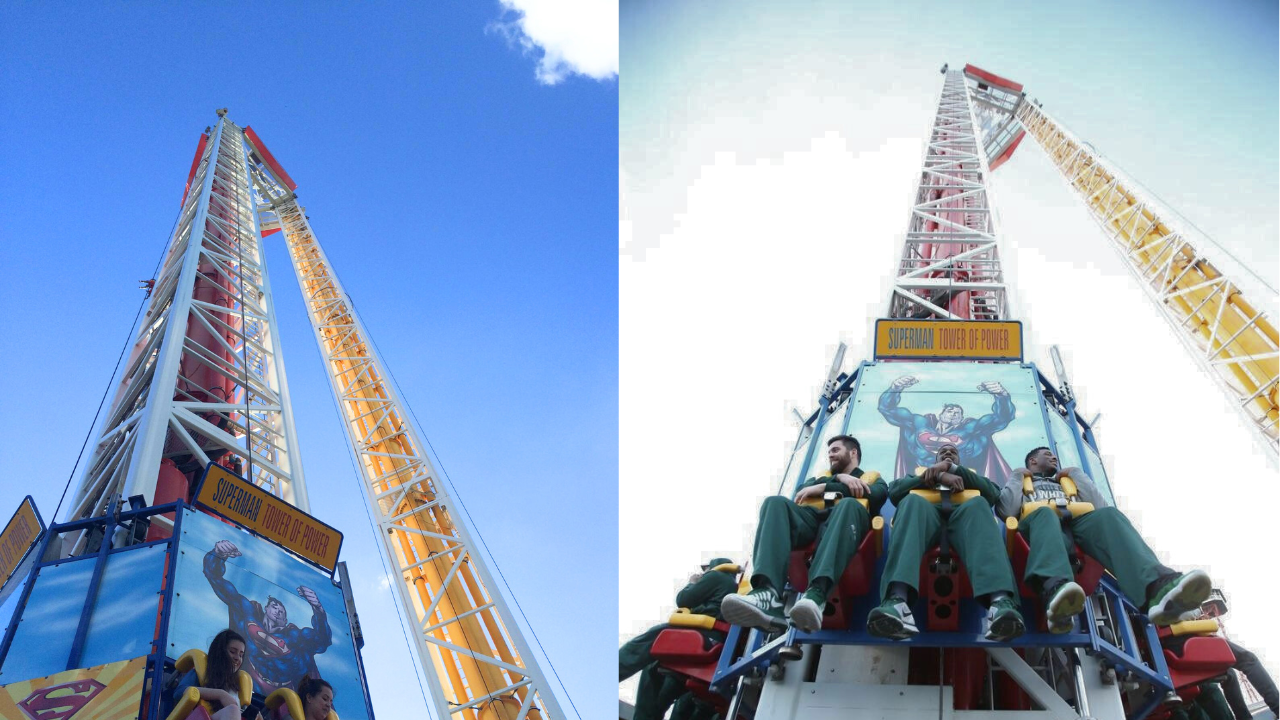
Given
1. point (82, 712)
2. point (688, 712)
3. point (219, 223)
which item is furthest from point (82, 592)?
point (219, 223)

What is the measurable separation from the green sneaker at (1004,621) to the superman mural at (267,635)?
6571 millimetres

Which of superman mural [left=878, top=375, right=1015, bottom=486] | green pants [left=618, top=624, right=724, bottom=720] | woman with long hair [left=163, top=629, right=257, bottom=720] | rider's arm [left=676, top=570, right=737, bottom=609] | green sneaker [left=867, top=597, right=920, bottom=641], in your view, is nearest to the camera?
green sneaker [left=867, top=597, right=920, bottom=641]

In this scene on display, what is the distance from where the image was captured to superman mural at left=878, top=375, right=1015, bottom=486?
27.7 feet

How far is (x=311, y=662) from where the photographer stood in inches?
420

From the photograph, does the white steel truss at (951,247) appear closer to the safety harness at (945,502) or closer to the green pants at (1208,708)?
the green pants at (1208,708)

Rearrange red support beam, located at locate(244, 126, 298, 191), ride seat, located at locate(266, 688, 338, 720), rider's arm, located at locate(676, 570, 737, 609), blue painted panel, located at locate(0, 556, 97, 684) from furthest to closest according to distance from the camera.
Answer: red support beam, located at locate(244, 126, 298, 191) → ride seat, located at locate(266, 688, 338, 720) → blue painted panel, located at locate(0, 556, 97, 684) → rider's arm, located at locate(676, 570, 737, 609)

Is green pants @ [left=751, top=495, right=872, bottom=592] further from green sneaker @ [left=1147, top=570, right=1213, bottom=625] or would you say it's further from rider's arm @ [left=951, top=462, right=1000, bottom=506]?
green sneaker @ [left=1147, top=570, right=1213, bottom=625]

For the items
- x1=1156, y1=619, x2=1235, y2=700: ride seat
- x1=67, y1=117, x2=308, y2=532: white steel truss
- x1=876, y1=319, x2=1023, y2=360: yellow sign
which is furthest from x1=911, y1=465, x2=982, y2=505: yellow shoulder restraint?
x1=67, y1=117, x2=308, y2=532: white steel truss

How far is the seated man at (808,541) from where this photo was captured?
5.84 m

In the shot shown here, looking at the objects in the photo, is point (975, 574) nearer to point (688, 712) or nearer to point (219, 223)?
point (688, 712)

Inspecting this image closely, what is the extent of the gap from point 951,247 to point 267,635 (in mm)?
11302

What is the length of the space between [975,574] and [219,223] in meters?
18.7

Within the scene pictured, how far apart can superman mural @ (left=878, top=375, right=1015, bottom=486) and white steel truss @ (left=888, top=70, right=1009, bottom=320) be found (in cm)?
333

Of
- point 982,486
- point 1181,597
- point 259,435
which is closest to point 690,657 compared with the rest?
point 982,486
